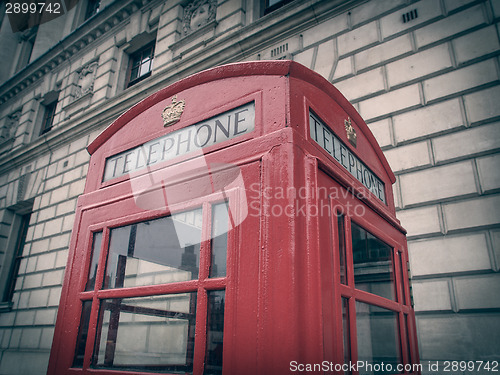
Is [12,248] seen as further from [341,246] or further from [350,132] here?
[341,246]

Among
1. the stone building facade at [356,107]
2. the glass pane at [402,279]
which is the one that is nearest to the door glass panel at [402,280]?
the glass pane at [402,279]

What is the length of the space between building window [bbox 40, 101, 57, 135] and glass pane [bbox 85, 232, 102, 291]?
993 centimetres

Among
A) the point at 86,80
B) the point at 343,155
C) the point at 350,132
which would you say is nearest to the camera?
the point at 343,155

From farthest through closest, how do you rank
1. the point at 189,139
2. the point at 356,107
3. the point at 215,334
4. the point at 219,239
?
1. the point at 356,107
2. the point at 189,139
3. the point at 219,239
4. the point at 215,334

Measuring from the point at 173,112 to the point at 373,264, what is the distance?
4.92ft

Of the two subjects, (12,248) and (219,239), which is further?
(12,248)

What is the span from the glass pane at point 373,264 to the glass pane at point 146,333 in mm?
896

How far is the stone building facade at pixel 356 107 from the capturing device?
11.2ft

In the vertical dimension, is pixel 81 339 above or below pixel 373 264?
below

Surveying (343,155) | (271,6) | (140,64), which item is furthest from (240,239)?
(140,64)

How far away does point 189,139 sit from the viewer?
1.68 meters

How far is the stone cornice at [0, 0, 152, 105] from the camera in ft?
29.2

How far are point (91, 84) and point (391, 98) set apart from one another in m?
7.54

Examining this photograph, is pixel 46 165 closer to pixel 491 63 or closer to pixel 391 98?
pixel 391 98
